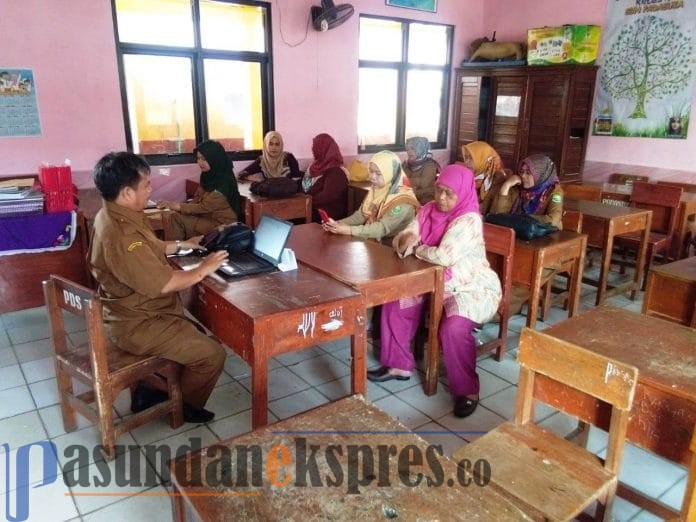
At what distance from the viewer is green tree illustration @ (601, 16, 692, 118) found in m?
4.88

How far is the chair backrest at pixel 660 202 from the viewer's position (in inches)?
162

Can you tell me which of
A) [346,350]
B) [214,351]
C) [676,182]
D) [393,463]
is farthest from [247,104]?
[393,463]

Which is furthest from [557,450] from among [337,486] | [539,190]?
[539,190]

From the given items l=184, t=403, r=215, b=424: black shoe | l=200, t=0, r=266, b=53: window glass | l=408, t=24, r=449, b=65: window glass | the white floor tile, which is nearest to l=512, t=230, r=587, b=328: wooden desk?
l=184, t=403, r=215, b=424: black shoe

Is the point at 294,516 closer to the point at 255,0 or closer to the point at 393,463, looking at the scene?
the point at 393,463

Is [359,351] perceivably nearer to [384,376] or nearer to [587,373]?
[384,376]

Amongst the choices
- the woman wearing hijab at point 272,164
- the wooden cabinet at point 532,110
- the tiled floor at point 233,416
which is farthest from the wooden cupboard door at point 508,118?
the tiled floor at point 233,416

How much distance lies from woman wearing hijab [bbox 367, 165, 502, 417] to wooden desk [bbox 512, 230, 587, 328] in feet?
1.52

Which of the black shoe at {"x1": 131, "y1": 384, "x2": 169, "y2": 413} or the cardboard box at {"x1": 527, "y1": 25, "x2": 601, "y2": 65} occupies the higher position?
the cardboard box at {"x1": 527, "y1": 25, "x2": 601, "y2": 65}

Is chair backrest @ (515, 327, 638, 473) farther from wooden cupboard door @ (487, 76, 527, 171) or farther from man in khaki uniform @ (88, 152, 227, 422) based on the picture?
wooden cupboard door @ (487, 76, 527, 171)

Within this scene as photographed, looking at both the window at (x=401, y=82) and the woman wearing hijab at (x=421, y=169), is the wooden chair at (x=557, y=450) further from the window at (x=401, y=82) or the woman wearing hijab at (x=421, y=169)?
the window at (x=401, y=82)

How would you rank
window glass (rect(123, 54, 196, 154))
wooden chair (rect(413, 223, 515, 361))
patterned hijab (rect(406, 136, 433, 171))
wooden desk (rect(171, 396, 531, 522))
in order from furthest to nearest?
window glass (rect(123, 54, 196, 154)) → patterned hijab (rect(406, 136, 433, 171)) → wooden chair (rect(413, 223, 515, 361)) → wooden desk (rect(171, 396, 531, 522))

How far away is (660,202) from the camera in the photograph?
165 inches

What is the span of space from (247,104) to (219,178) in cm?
186
